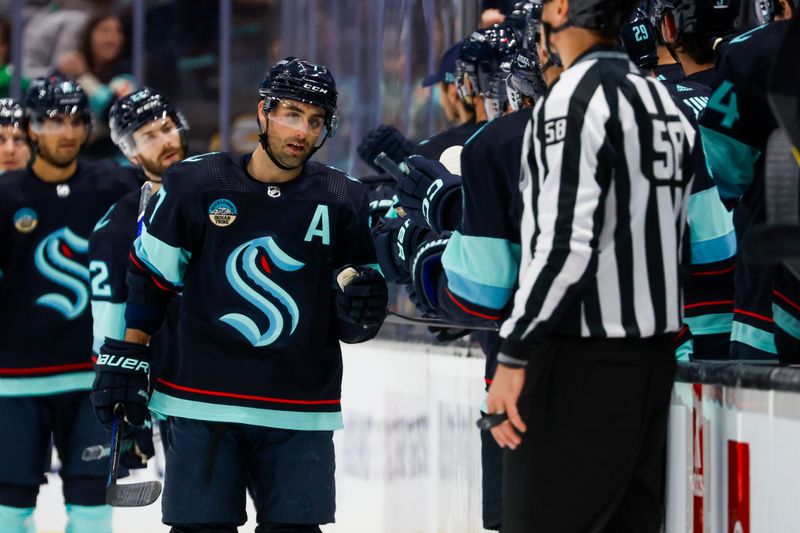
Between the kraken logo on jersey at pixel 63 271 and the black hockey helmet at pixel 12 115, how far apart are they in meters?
0.68

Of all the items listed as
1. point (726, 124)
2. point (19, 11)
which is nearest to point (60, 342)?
point (726, 124)

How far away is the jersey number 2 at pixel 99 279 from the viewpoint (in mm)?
3770

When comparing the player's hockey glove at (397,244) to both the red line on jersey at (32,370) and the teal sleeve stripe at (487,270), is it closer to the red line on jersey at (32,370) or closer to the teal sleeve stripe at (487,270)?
the teal sleeve stripe at (487,270)

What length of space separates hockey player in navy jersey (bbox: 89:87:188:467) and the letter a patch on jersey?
0.71 m

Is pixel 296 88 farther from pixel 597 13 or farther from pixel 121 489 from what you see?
pixel 597 13

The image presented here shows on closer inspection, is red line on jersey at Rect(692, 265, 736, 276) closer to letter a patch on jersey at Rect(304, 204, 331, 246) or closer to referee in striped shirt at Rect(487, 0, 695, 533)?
referee in striped shirt at Rect(487, 0, 695, 533)

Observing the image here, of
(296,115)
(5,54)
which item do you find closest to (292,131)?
(296,115)

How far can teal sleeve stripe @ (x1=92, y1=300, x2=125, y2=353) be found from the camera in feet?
11.9

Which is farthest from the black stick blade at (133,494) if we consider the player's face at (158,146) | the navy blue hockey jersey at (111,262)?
the player's face at (158,146)

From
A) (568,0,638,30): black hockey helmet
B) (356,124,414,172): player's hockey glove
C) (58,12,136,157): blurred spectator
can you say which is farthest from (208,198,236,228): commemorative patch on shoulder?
(58,12,136,157): blurred spectator

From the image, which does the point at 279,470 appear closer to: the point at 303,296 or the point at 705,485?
the point at 303,296

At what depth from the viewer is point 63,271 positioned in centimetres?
418

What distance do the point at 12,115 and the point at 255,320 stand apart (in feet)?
6.81

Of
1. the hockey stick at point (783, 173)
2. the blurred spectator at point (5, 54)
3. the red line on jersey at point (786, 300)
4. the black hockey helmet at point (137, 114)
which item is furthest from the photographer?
the blurred spectator at point (5, 54)
